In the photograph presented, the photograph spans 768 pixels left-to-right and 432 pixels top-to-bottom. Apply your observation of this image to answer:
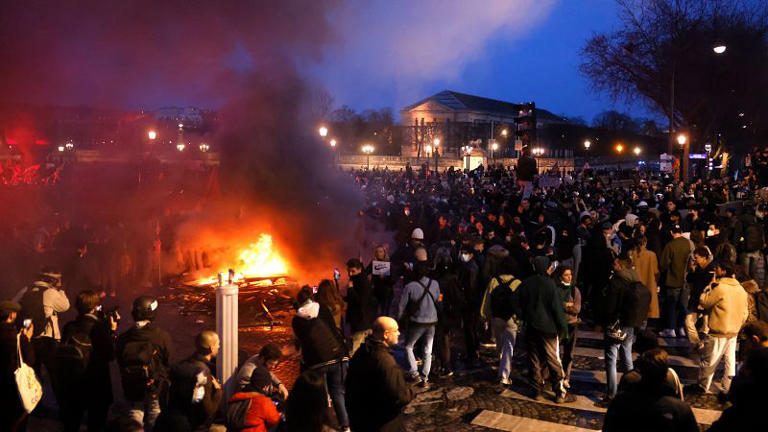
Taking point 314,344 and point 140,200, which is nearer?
point 314,344

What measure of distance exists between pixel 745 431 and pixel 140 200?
24.5 m

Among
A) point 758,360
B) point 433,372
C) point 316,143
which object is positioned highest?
point 316,143

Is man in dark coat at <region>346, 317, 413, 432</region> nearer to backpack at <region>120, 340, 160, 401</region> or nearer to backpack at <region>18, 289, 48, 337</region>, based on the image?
backpack at <region>120, 340, 160, 401</region>

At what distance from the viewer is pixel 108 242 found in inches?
434

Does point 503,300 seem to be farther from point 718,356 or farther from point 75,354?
point 75,354

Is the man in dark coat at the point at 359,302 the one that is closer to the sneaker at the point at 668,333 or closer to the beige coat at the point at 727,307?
the beige coat at the point at 727,307

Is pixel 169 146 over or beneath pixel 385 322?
over

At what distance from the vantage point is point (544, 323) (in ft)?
19.8

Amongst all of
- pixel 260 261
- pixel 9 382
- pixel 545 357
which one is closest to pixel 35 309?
pixel 9 382

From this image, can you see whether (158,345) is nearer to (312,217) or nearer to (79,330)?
(79,330)

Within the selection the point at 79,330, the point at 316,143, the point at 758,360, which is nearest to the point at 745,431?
the point at 758,360

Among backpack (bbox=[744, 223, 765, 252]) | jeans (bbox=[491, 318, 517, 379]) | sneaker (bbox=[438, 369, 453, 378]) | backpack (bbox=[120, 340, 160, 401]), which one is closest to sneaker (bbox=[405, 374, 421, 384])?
sneaker (bbox=[438, 369, 453, 378])

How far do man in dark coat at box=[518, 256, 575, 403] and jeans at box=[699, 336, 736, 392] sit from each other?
1354 mm

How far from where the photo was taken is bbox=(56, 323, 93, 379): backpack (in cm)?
489
